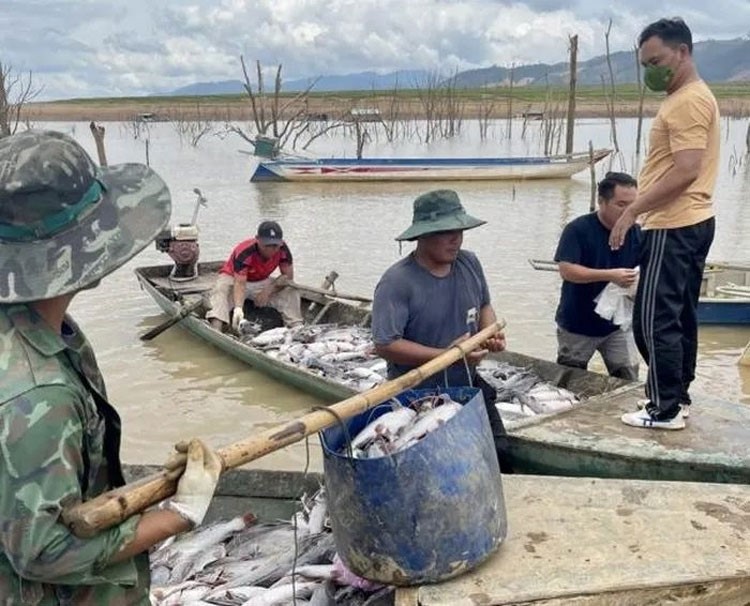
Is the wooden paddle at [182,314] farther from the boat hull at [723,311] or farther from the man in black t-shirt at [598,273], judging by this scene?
the boat hull at [723,311]

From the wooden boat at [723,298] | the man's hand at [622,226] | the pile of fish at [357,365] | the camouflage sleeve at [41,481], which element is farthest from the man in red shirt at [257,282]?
the camouflage sleeve at [41,481]

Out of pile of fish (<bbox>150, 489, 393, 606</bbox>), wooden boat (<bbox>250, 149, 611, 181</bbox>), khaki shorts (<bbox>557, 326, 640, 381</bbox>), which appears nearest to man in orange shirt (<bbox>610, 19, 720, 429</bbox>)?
khaki shorts (<bbox>557, 326, 640, 381</bbox>)

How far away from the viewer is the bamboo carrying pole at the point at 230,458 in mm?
2066

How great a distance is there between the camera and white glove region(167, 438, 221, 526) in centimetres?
220

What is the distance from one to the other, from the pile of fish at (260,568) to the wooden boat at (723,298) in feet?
22.8

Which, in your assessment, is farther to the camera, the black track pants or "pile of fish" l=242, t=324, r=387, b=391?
"pile of fish" l=242, t=324, r=387, b=391

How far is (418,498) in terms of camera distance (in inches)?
132

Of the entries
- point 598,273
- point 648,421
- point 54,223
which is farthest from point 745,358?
point 54,223

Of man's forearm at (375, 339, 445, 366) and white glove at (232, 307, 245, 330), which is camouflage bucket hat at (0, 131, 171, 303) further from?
white glove at (232, 307, 245, 330)

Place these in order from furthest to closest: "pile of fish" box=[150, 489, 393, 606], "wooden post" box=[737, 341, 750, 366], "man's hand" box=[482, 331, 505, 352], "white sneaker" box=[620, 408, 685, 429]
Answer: "wooden post" box=[737, 341, 750, 366], "white sneaker" box=[620, 408, 685, 429], "man's hand" box=[482, 331, 505, 352], "pile of fish" box=[150, 489, 393, 606]

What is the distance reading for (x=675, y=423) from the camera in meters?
5.64

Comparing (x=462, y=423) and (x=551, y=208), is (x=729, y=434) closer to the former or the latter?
(x=462, y=423)

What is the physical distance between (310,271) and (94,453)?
1506 cm

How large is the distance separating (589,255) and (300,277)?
10725 mm
